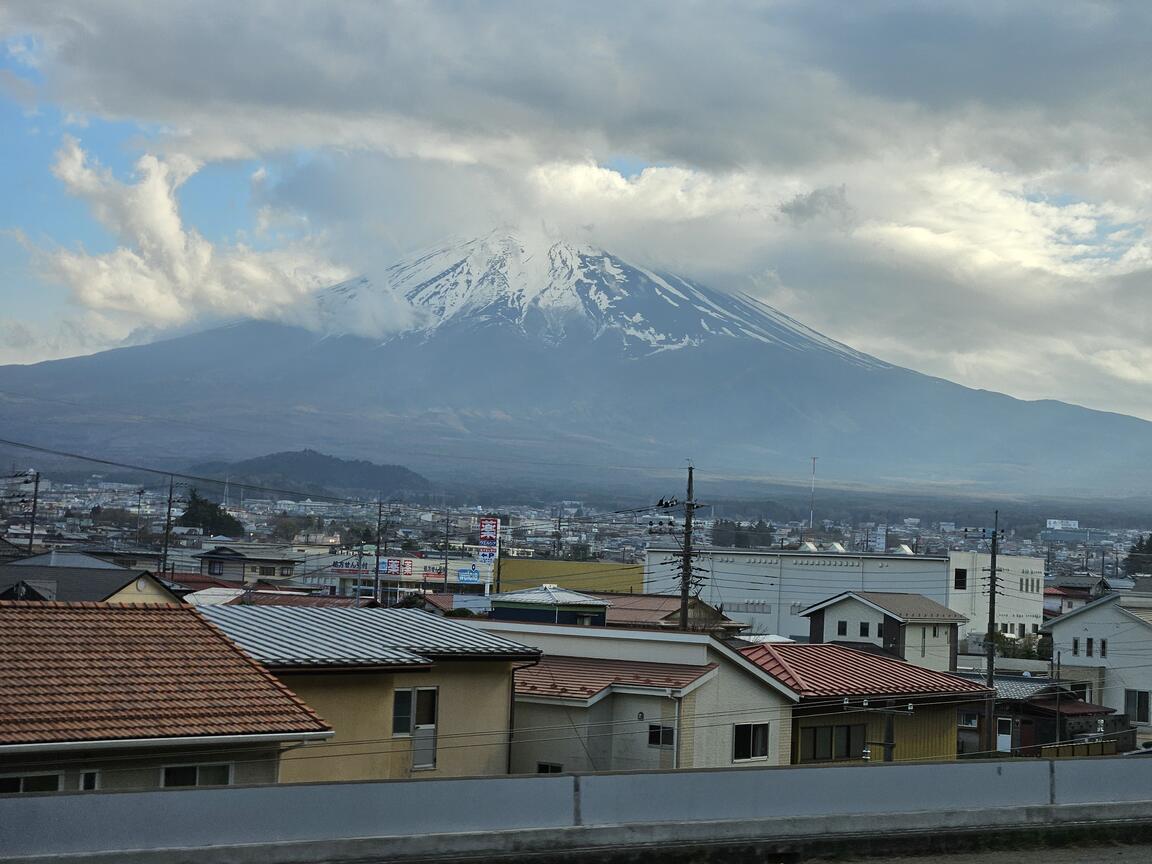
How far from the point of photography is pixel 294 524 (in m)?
195

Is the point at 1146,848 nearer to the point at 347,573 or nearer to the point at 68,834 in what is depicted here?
the point at 68,834

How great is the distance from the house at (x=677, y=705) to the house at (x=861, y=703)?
0.04 metres

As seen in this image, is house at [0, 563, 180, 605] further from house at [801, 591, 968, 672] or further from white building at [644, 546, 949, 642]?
white building at [644, 546, 949, 642]

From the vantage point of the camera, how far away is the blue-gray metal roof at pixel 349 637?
1917 cm

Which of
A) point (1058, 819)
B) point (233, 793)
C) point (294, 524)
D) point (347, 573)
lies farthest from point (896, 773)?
point (294, 524)

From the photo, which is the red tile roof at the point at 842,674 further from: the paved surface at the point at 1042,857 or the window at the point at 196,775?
the window at the point at 196,775

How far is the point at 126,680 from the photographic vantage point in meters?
15.7

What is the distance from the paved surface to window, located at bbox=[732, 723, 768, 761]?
34.8ft

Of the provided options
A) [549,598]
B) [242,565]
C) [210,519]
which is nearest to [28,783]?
[549,598]

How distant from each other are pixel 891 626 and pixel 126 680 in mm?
48837

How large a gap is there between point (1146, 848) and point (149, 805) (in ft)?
30.3

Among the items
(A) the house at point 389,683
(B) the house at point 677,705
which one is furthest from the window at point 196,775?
(B) the house at point 677,705

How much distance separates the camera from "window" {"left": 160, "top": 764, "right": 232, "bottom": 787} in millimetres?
15208

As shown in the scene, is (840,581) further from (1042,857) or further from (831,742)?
(1042,857)
